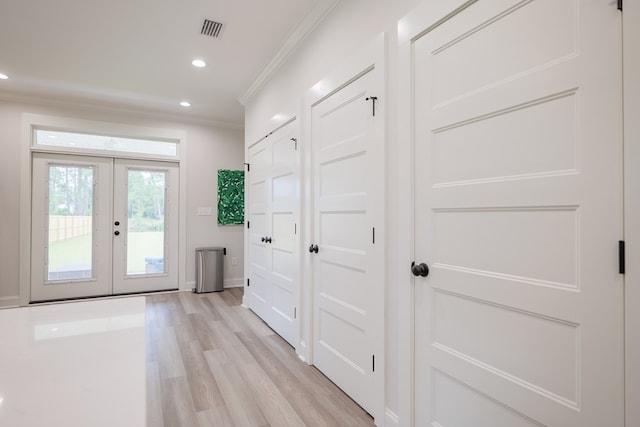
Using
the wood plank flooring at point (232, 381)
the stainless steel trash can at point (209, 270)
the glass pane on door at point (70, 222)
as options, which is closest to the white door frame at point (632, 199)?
the wood plank flooring at point (232, 381)

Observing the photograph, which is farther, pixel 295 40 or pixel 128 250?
pixel 128 250

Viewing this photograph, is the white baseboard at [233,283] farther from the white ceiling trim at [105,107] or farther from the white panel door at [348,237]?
the white panel door at [348,237]

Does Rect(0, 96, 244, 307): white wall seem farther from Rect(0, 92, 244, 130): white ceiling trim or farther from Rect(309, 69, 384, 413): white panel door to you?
Rect(309, 69, 384, 413): white panel door

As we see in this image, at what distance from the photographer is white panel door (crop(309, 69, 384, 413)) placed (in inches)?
74.7

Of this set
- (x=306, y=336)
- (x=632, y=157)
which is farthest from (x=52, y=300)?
(x=632, y=157)

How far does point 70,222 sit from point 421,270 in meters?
4.88

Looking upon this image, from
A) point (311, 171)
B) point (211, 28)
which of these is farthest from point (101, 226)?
point (311, 171)

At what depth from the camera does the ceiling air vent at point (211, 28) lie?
8.70 ft

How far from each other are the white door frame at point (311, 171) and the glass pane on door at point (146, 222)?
3215 millimetres

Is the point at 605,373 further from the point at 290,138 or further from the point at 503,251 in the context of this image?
the point at 290,138

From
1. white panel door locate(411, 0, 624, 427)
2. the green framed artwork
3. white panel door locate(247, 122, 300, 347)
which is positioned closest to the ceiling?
white panel door locate(247, 122, 300, 347)

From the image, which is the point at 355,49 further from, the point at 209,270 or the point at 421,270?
the point at 209,270

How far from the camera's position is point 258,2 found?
2.41 metres

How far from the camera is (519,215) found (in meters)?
1.19
